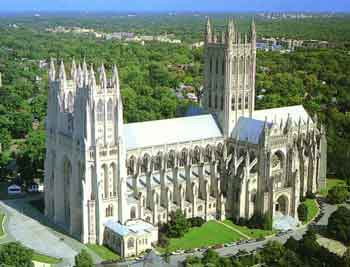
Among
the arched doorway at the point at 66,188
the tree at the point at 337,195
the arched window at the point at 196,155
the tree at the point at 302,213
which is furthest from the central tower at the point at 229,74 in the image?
the arched doorway at the point at 66,188

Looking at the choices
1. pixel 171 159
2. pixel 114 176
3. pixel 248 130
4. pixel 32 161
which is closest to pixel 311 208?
pixel 248 130

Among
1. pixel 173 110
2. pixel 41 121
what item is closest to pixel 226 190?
pixel 173 110

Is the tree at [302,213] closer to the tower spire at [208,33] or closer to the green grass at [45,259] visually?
the tower spire at [208,33]

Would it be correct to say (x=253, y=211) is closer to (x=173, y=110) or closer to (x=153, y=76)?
(x=173, y=110)

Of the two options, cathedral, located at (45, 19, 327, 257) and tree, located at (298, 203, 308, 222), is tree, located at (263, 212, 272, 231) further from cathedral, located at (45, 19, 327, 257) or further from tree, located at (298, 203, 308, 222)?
tree, located at (298, 203, 308, 222)

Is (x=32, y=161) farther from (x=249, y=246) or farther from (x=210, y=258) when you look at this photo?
(x=210, y=258)
